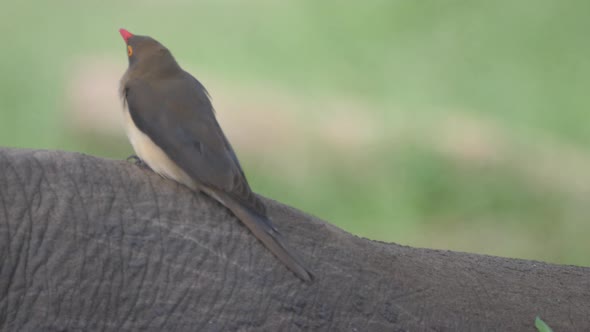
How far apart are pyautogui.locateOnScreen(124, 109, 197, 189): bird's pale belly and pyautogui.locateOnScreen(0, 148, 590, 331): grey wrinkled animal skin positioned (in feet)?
0.07

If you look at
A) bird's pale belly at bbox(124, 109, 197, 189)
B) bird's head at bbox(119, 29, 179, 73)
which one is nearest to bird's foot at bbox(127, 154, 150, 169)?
bird's pale belly at bbox(124, 109, 197, 189)

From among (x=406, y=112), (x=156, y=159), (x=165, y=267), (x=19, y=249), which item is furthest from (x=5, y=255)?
(x=406, y=112)

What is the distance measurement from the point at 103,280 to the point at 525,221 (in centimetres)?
367

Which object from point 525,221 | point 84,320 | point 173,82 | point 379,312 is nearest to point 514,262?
point 379,312

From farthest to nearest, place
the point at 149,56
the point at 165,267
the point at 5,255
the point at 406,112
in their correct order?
the point at 406,112 → the point at 149,56 → the point at 165,267 → the point at 5,255

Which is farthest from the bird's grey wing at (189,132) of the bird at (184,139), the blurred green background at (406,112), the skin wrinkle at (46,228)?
the blurred green background at (406,112)

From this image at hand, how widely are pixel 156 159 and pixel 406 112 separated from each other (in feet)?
10.4

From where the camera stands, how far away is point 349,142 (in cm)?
575

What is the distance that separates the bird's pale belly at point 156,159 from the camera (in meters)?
2.59

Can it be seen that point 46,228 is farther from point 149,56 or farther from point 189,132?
point 149,56

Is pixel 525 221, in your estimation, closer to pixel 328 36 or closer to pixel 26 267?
Result: pixel 328 36

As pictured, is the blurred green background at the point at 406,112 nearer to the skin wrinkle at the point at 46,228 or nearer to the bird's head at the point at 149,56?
the bird's head at the point at 149,56

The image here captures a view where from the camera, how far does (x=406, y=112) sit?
5.67m

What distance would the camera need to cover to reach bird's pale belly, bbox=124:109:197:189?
8.50 ft
